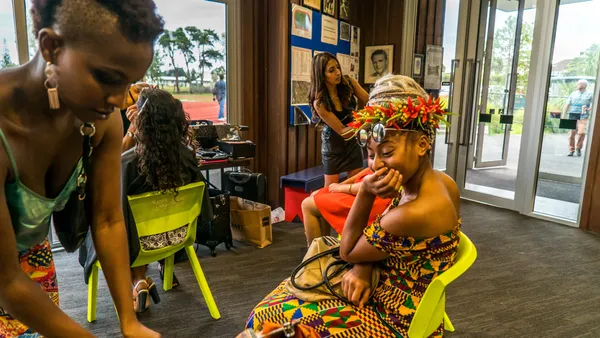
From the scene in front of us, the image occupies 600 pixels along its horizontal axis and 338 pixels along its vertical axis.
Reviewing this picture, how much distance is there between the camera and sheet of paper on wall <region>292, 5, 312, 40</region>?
4066mm

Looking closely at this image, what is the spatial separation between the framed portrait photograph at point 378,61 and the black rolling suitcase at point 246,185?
234 centimetres

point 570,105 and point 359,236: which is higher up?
point 570,105

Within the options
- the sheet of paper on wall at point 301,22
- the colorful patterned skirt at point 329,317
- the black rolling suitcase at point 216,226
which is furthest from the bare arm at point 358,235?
the sheet of paper on wall at point 301,22

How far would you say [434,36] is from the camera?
206 inches

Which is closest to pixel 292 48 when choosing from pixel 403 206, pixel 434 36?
pixel 434 36

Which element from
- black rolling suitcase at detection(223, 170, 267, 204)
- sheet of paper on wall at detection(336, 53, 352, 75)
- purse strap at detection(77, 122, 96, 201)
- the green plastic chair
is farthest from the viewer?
sheet of paper on wall at detection(336, 53, 352, 75)

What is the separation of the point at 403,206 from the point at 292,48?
3.17 meters

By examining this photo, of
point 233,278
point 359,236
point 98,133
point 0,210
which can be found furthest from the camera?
point 233,278

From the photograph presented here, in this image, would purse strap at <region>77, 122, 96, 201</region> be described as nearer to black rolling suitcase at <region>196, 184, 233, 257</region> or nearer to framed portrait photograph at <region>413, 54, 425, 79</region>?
black rolling suitcase at <region>196, 184, 233, 257</region>

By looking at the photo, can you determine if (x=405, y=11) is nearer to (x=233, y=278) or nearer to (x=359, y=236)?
(x=233, y=278)

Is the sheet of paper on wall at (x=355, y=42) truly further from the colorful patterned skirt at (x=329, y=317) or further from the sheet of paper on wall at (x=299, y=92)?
the colorful patterned skirt at (x=329, y=317)

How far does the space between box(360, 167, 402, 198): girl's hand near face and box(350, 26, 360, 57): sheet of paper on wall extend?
411cm

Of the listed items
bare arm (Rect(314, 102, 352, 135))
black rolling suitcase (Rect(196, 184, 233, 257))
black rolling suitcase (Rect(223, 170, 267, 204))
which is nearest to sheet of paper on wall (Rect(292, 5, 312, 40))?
bare arm (Rect(314, 102, 352, 135))

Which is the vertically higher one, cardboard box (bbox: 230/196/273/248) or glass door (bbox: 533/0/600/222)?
glass door (bbox: 533/0/600/222)
